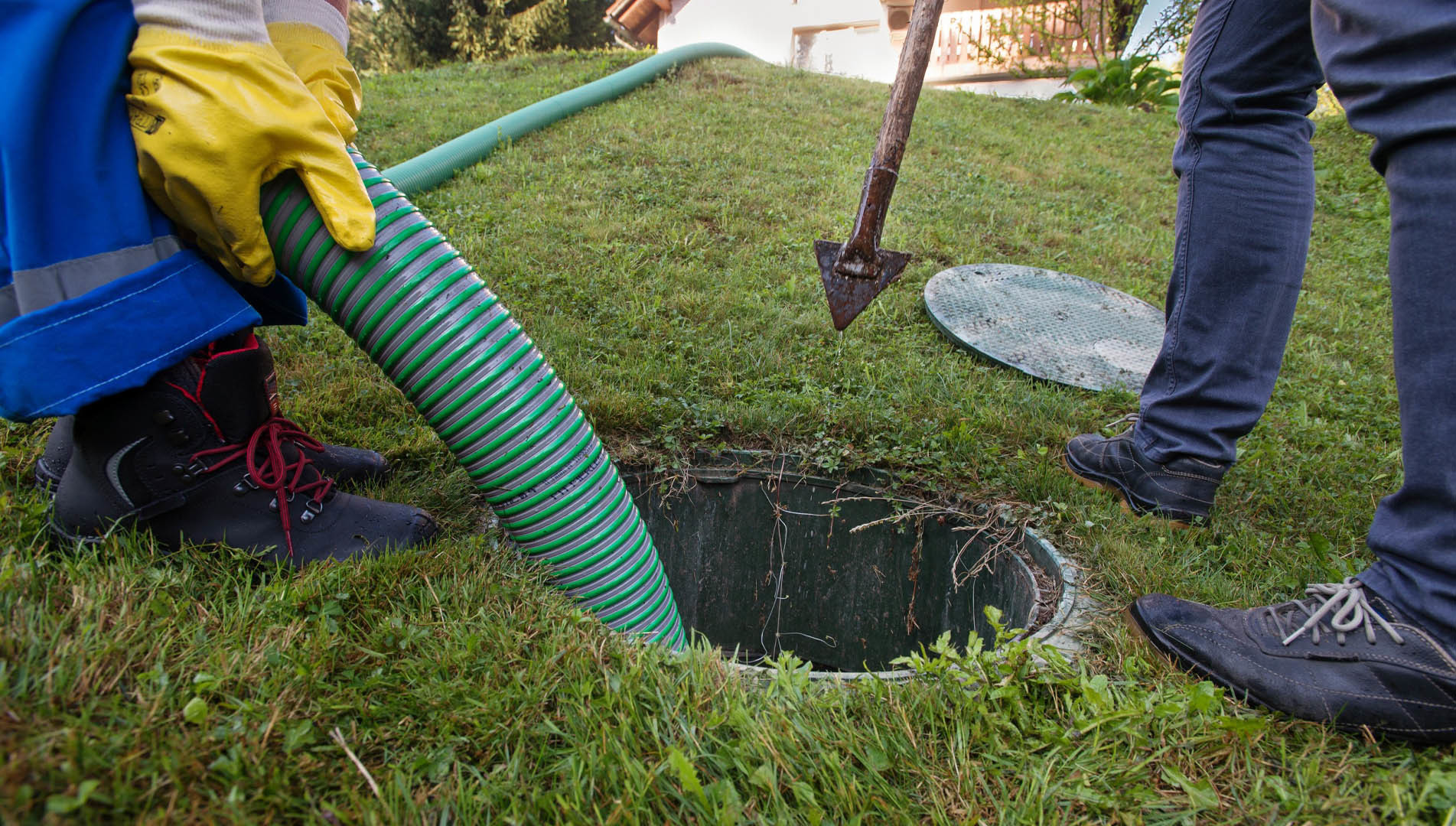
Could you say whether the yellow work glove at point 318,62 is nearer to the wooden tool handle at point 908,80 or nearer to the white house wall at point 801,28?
the wooden tool handle at point 908,80

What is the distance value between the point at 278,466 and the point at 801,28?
58.3ft

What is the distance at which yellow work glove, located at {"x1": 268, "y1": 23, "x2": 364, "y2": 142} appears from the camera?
1.46 m

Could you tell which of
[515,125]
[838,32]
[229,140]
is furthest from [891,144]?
[838,32]

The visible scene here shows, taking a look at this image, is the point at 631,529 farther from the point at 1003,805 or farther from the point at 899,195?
the point at 899,195

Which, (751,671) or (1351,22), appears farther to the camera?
(751,671)

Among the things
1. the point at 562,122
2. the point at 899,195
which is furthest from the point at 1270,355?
the point at 562,122

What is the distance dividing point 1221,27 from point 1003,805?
1.71m

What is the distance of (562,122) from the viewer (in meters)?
5.43

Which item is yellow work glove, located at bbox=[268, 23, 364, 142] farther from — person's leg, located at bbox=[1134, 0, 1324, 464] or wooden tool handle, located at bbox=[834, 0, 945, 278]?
person's leg, located at bbox=[1134, 0, 1324, 464]

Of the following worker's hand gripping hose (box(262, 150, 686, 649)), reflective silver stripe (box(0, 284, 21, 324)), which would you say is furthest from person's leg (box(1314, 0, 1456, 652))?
reflective silver stripe (box(0, 284, 21, 324))

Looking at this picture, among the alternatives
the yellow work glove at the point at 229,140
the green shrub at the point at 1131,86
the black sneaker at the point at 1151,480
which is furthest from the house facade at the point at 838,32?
the yellow work glove at the point at 229,140

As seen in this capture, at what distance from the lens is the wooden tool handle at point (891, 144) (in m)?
1.79

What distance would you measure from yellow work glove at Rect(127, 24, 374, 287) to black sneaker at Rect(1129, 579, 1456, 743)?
5.12 feet

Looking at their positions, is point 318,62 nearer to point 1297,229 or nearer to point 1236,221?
point 1236,221
